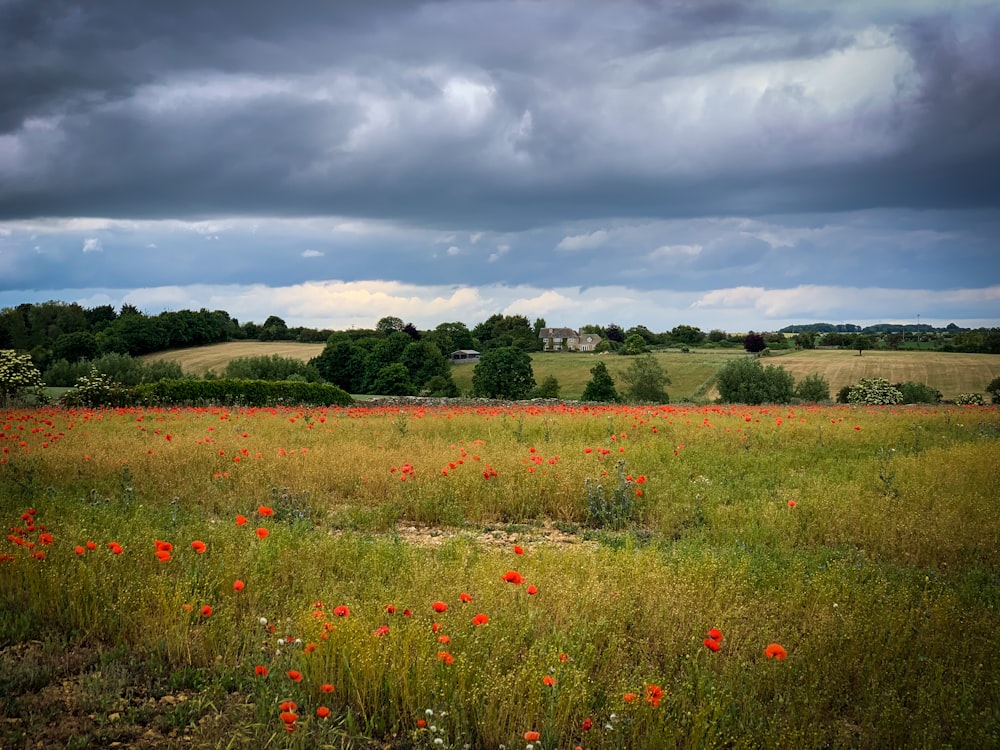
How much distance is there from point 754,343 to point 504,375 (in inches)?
1660

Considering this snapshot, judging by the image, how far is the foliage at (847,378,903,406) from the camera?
130ft

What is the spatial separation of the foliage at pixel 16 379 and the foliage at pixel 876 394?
133 feet

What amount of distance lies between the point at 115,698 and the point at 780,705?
4151 mm

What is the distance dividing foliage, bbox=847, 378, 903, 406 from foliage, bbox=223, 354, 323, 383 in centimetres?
4366

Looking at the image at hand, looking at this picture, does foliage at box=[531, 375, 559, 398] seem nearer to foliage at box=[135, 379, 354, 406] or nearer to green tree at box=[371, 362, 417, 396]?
green tree at box=[371, 362, 417, 396]

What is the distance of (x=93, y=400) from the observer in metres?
22.2

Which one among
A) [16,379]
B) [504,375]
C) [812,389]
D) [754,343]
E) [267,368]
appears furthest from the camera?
[754,343]

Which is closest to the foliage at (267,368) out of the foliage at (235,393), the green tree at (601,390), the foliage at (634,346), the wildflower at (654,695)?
the green tree at (601,390)

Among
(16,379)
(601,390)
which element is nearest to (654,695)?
(16,379)

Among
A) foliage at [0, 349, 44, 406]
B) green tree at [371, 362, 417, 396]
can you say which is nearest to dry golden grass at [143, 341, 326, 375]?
green tree at [371, 362, 417, 396]

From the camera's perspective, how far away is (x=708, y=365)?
256 feet

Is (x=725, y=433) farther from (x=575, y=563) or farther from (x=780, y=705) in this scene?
(x=780, y=705)

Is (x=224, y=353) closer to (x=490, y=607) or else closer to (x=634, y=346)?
(x=634, y=346)

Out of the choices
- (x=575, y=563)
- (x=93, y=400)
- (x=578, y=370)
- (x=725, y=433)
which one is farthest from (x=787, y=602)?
(x=578, y=370)
